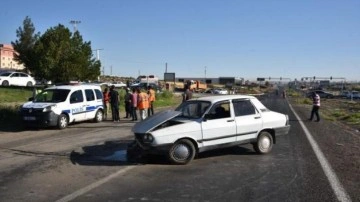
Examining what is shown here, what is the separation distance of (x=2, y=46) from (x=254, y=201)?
14400 centimetres

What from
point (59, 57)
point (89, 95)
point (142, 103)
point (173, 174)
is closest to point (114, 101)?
point (89, 95)

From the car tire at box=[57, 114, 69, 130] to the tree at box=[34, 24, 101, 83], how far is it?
20.8 meters

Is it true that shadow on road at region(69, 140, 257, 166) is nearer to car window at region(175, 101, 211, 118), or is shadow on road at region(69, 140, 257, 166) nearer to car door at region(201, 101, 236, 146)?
car door at region(201, 101, 236, 146)

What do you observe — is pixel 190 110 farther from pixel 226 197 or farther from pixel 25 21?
pixel 25 21

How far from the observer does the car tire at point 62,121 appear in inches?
743

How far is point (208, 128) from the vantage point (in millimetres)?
11070

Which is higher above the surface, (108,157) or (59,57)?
(59,57)

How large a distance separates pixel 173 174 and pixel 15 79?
1458 inches

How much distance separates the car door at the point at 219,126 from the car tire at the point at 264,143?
33.4 inches

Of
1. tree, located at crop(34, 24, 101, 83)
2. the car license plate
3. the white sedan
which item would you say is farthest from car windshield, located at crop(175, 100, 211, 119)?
the white sedan

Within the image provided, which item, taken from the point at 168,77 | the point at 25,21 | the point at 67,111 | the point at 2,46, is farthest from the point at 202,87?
the point at 67,111

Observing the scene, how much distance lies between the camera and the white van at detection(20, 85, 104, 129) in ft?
60.7

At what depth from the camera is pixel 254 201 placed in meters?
7.34

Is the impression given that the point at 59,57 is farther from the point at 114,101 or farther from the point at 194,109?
the point at 194,109
